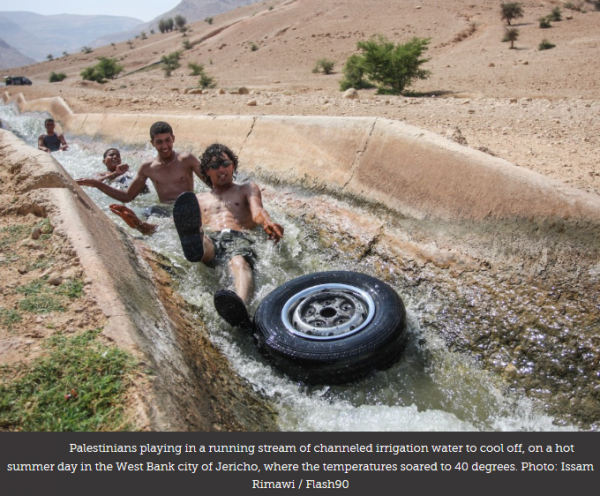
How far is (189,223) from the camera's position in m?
3.24

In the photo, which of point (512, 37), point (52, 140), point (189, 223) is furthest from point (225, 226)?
point (512, 37)

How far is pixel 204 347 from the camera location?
284 centimetres

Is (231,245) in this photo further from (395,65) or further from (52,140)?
(395,65)

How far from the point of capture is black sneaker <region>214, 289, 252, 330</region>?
286 centimetres

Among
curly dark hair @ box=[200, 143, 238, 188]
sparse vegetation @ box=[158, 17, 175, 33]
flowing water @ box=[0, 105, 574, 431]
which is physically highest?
sparse vegetation @ box=[158, 17, 175, 33]

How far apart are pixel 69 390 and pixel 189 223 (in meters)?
1.61

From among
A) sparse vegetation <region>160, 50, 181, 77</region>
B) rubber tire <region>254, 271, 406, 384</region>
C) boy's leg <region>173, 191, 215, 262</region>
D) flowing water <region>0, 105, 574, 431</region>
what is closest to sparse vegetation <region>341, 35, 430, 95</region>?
boy's leg <region>173, 191, 215, 262</region>

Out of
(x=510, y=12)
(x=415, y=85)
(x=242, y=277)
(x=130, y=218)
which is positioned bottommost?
(x=242, y=277)

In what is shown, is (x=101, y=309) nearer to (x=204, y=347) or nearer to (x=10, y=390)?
(x=10, y=390)

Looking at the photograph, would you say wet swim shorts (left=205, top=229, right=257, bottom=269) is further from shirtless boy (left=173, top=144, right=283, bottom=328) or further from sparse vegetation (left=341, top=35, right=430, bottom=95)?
sparse vegetation (left=341, top=35, right=430, bottom=95)

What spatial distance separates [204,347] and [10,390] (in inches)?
46.3

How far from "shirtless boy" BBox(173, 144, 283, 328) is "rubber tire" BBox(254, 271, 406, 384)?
0.29 m

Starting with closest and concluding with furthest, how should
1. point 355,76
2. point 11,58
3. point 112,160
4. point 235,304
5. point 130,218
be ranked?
point 235,304, point 130,218, point 112,160, point 355,76, point 11,58

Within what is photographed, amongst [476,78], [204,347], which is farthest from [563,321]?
[476,78]
